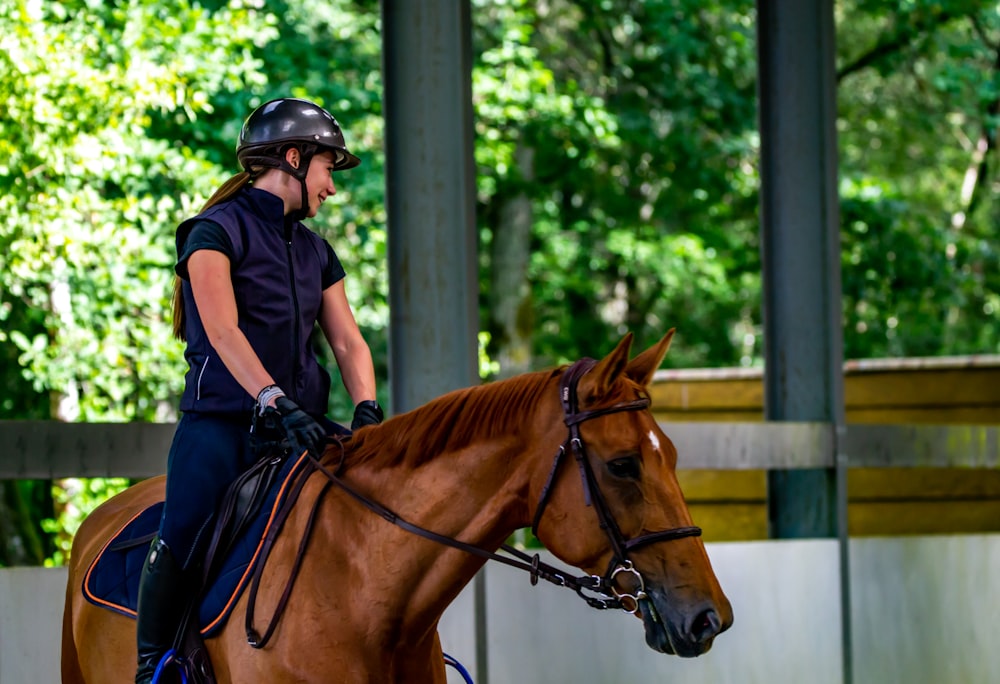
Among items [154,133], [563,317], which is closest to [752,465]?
[154,133]

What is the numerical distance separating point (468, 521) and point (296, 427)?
440mm

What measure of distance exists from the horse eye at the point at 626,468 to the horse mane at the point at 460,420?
262mm

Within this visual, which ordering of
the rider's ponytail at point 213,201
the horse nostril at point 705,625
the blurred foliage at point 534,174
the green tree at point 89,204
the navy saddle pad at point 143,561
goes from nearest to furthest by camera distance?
the horse nostril at point 705,625, the navy saddle pad at point 143,561, the rider's ponytail at point 213,201, the green tree at point 89,204, the blurred foliage at point 534,174

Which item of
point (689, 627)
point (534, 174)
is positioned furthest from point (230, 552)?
point (534, 174)

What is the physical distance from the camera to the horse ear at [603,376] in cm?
278

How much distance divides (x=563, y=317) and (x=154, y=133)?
24.0ft

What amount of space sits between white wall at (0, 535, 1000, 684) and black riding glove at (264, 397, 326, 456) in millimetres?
1817

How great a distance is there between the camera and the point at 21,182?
299 inches

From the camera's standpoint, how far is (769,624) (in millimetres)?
6297

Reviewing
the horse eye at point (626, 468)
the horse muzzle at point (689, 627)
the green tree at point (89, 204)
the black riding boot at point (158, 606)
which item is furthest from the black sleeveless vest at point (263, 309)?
the green tree at point (89, 204)

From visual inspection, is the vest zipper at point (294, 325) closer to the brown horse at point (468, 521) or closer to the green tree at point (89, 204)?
the brown horse at point (468, 521)

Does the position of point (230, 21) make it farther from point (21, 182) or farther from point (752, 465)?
point (752, 465)

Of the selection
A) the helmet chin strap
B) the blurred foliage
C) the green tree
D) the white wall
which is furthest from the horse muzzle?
the green tree

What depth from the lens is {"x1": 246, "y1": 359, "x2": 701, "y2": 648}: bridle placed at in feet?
8.80
